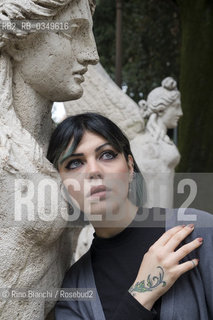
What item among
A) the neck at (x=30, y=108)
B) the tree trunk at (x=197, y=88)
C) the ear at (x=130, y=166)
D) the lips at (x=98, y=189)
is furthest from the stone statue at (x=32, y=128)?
the tree trunk at (x=197, y=88)

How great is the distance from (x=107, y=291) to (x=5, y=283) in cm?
28

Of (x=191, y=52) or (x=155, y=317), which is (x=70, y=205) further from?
(x=191, y=52)

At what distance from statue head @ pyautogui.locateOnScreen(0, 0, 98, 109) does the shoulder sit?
51 cm

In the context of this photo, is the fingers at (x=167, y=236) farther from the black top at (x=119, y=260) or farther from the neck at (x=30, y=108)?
the neck at (x=30, y=108)

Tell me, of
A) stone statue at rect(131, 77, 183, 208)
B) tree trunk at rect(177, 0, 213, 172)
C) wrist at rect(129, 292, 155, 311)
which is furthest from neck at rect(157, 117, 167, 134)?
wrist at rect(129, 292, 155, 311)

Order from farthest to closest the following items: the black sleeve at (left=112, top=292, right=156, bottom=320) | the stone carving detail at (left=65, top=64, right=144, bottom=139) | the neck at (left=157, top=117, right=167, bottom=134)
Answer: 1. the neck at (left=157, top=117, right=167, bottom=134)
2. the stone carving detail at (left=65, top=64, right=144, bottom=139)
3. the black sleeve at (left=112, top=292, right=156, bottom=320)

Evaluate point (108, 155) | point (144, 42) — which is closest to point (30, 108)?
point (108, 155)

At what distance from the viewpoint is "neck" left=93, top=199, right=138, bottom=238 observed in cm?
136

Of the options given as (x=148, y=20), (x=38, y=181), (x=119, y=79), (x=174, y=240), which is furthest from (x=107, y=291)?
(x=148, y=20)

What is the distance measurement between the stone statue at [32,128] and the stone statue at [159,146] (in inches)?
109

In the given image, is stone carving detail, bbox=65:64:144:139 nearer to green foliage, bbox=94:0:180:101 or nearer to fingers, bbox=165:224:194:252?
fingers, bbox=165:224:194:252

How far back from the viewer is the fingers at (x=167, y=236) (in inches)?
49.0

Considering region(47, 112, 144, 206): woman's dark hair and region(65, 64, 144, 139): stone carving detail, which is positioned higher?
region(47, 112, 144, 206): woman's dark hair

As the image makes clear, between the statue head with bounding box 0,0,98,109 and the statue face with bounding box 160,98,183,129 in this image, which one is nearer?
the statue head with bounding box 0,0,98,109
